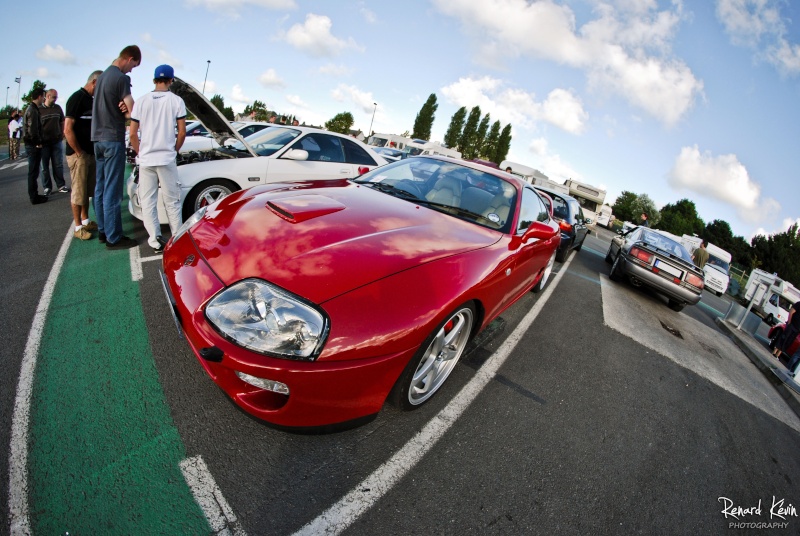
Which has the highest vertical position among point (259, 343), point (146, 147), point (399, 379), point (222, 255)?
point (146, 147)

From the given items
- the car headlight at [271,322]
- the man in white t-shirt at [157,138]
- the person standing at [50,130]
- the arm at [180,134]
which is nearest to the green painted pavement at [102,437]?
the car headlight at [271,322]

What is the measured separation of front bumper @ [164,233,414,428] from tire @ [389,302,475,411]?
0.47 feet

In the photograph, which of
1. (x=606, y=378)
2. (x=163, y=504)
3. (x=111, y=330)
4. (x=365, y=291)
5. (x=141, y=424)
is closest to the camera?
(x=163, y=504)

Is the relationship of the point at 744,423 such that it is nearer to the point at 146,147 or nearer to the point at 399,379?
the point at 399,379

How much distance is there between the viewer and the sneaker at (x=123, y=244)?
3.86 m

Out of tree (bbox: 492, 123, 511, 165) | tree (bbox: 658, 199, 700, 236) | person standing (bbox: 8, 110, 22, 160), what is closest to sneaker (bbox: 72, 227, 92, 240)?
person standing (bbox: 8, 110, 22, 160)

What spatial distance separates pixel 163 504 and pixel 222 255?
1.07 metres

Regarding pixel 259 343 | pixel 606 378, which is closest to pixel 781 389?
pixel 606 378

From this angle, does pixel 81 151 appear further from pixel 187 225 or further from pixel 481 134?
pixel 481 134

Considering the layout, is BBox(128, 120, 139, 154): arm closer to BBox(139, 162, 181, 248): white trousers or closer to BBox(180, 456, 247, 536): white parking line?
BBox(139, 162, 181, 248): white trousers

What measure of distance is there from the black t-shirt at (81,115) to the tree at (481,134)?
71.4m

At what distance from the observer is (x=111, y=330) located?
97.6 inches

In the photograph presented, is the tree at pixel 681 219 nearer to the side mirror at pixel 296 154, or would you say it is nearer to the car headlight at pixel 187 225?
the side mirror at pixel 296 154

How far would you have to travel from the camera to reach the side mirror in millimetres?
4730
